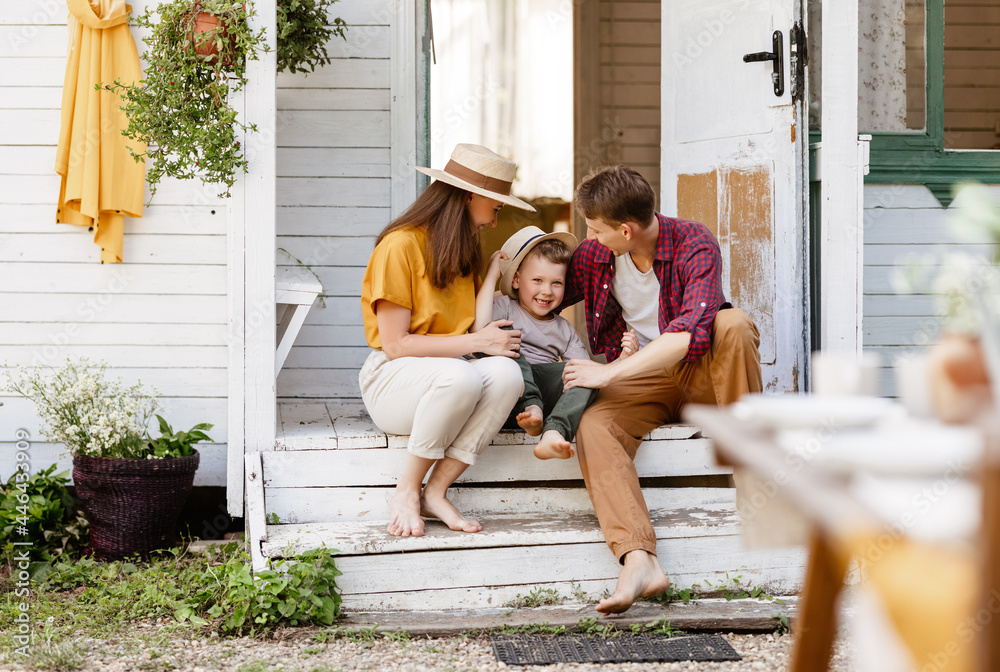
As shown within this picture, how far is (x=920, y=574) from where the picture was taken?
0.92 metres

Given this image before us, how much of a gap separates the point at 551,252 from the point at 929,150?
183 centimetres

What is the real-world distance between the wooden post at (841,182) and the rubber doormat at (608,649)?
1.29 meters

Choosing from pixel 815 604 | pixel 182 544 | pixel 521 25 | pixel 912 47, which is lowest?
pixel 182 544

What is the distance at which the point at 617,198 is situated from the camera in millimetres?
2705

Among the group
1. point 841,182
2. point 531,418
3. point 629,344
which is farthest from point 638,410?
point 841,182

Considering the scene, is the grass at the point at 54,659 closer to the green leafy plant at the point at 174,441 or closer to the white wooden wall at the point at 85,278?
the green leafy plant at the point at 174,441

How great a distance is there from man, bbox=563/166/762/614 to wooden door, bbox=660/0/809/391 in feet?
2.17

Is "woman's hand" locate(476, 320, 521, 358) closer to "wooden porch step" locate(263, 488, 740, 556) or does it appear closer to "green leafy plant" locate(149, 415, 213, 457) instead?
"wooden porch step" locate(263, 488, 740, 556)

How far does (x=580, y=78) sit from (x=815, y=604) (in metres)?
5.10

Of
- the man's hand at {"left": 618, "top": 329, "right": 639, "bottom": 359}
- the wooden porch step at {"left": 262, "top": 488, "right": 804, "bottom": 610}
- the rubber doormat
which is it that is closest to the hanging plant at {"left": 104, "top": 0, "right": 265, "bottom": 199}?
the wooden porch step at {"left": 262, "top": 488, "right": 804, "bottom": 610}

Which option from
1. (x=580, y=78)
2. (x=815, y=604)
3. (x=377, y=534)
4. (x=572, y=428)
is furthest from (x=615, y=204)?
(x=580, y=78)

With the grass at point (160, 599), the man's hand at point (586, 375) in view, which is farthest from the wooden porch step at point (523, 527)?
the man's hand at point (586, 375)

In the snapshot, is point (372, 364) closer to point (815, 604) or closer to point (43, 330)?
point (43, 330)

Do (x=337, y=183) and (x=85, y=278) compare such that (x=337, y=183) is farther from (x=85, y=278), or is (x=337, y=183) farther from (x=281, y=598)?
(x=281, y=598)
